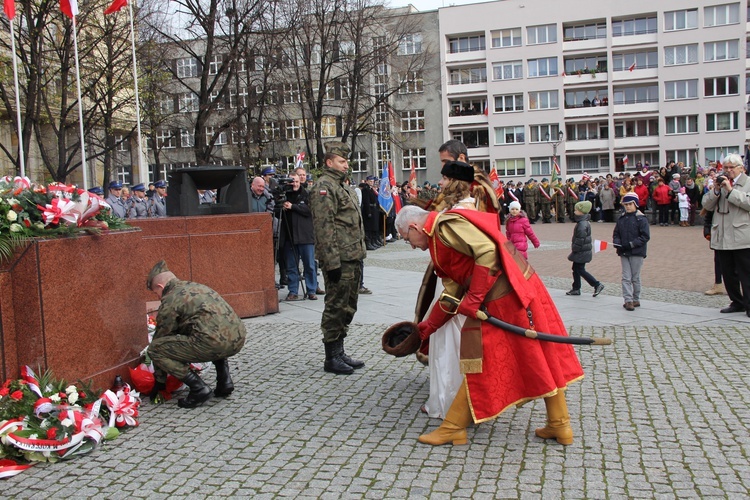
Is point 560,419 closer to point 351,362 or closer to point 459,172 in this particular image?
point 459,172

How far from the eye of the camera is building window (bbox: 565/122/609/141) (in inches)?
2512

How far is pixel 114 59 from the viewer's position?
23.3 meters

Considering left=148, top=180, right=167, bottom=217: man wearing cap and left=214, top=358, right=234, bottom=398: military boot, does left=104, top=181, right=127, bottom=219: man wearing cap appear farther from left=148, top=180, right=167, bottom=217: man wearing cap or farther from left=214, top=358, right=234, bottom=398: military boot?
left=214, top=358, right=234, bottom=398: military boot

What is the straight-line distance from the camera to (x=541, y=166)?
6412 cm

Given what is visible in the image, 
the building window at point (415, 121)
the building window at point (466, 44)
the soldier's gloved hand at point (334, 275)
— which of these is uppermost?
the building window at point (466, 44)

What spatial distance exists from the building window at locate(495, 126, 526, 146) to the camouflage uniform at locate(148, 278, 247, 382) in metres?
61.1

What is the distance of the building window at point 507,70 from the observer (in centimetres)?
6512

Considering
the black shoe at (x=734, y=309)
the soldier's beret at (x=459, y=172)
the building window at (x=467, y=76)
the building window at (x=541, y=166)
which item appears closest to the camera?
the soldier's beret at (x=459, y=172)

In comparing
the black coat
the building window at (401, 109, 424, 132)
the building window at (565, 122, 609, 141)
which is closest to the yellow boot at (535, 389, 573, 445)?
the black coat

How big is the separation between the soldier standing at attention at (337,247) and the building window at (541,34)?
62.1 metres

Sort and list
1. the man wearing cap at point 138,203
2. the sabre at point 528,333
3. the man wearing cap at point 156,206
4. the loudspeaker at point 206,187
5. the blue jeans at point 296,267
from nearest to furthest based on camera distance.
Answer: the sabre at point 528,333 → the loudspeaker at point 206,187 → the blue jeans at point 296,267 → the man wearing cap at point 138,203 → the man wearing cap at point 156,206

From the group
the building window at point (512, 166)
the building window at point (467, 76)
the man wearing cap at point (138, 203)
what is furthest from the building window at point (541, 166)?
the man wearing cap at point (138, 203)

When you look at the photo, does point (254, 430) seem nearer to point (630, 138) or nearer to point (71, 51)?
point (71, 51)

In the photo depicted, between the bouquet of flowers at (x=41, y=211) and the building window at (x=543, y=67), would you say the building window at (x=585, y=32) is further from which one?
the bouquet of flowers at (x=41, y=211)
